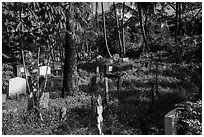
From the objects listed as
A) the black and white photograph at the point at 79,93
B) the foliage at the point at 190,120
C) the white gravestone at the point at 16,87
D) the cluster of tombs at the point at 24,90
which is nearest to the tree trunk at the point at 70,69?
the black and white photograph at the point at 79,93

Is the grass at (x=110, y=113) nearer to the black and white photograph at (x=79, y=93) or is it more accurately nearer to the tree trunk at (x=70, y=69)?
the black and white photograph at (x=79, y=93)

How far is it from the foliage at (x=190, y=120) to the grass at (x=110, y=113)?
540mm

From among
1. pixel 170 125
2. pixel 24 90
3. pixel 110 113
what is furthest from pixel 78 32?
pixel 170 125

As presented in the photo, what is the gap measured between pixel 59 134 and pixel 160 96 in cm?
395

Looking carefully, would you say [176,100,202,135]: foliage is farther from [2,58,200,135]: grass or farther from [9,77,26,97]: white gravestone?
[9,77,26,97]: white gravestone

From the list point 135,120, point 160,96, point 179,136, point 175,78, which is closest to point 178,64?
point 175,78

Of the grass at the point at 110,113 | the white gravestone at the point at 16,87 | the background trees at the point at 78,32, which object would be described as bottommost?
the grass at the point at 110,113

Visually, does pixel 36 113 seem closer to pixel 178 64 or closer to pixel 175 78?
pixel 175 78

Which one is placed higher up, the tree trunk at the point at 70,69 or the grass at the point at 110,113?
the tree trunk at the point at 70,69

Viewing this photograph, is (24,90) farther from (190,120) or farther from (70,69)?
(190,120)

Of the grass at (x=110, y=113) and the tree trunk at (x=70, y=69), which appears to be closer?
the grass at (x=110, y=113)

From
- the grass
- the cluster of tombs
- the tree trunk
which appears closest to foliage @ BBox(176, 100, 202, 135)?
the cluster of tombs

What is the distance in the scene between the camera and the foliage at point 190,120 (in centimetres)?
576

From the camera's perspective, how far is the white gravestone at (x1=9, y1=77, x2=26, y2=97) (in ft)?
Answer: 31.3
